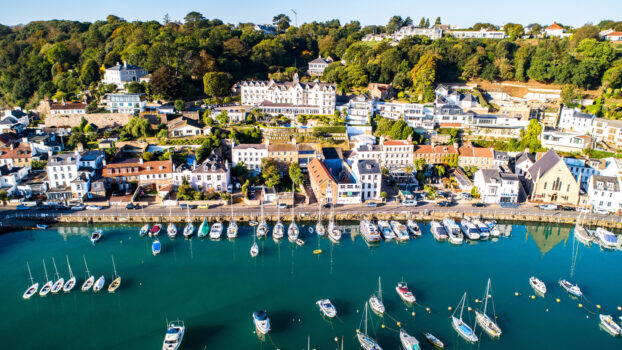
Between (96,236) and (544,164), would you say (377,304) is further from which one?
(544,164)

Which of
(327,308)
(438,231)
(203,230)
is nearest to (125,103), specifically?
(203,230)

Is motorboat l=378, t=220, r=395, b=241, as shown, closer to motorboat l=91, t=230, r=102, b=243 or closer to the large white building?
the large white building

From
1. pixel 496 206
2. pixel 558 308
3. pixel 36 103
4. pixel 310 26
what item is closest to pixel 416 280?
pixel 558 308

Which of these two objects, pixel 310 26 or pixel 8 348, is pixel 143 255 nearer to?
pixel 8 348

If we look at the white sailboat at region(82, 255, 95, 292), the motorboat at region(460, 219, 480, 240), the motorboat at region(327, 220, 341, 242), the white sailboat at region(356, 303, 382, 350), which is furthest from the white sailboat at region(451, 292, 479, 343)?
the white sailboat at region(82, 255, 95, 292)

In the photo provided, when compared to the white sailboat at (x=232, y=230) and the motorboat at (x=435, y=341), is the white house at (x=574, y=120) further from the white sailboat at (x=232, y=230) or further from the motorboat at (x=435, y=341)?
the white sailboat at (x=232, y=230)

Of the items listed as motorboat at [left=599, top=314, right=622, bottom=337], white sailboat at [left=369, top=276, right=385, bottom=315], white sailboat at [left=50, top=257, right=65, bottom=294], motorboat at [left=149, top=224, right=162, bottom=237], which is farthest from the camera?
motorboat at [left=149, top=224, right=162, bottom=237]
